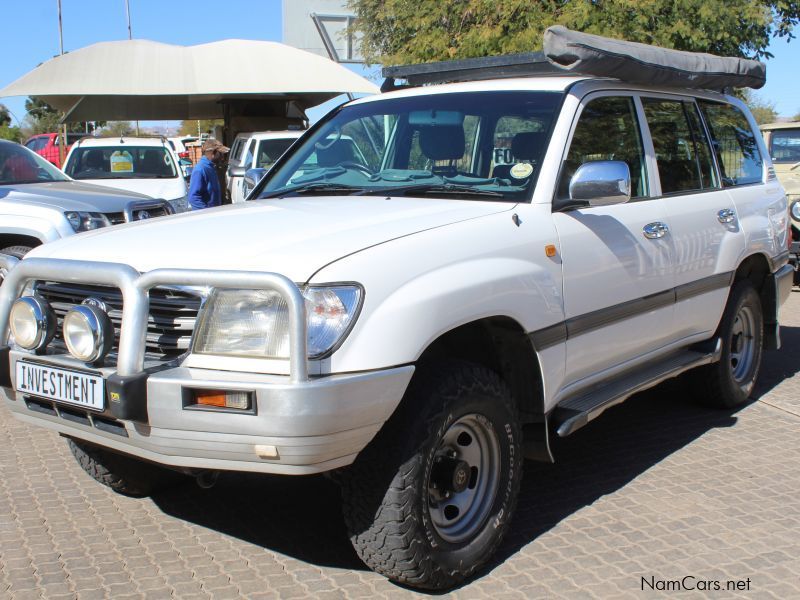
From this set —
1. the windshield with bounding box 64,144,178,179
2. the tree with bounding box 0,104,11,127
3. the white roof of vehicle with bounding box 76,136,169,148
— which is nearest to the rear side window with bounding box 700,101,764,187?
the windshield with bounding box 64,144,178,179

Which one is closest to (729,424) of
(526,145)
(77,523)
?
(526,145)

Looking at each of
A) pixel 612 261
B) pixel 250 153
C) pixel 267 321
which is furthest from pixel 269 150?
pixel 267 321

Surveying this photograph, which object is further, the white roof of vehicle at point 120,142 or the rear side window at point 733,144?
the white roof of vehicle at point 120,142

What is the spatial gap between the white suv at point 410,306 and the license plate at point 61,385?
0.03 feet

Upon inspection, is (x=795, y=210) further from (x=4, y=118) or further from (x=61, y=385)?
(x=4, y=118)

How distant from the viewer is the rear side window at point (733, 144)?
552 centimetres

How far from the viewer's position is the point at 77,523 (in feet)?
13.3

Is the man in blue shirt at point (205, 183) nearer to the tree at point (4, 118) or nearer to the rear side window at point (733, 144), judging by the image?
the rear side window at point (733, 144)

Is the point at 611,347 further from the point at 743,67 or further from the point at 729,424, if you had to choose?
the point at 743,67

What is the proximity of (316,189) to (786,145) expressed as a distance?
1018 centimetres

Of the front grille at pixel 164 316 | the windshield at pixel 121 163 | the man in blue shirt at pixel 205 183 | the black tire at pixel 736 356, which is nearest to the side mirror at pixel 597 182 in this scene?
the front grille at pixel 164 316

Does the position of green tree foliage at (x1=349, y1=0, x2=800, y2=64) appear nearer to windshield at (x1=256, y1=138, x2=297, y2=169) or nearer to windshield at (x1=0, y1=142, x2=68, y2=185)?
windshield at (x1=256, y1=138, x2=297, y2=169)

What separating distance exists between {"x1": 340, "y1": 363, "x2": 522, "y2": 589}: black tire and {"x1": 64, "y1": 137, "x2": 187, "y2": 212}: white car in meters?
9.77

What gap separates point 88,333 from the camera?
316 centimetres
